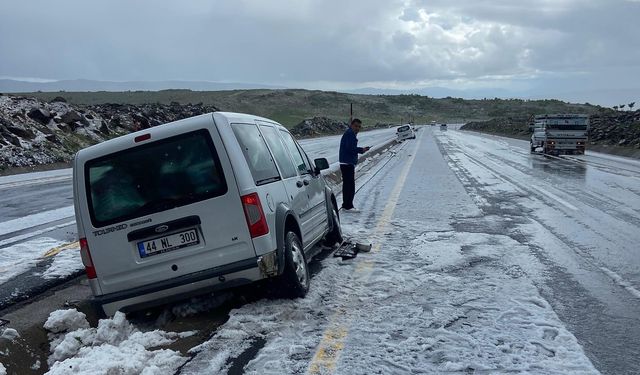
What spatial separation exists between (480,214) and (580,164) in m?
14.1

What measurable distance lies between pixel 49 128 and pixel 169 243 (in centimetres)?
2604

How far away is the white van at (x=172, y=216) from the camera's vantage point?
5082mm

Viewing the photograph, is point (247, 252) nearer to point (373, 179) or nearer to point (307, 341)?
point (307, 341)

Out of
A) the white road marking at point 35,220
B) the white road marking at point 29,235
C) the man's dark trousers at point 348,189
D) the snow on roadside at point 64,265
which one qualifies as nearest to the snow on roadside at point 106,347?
the snow on roadside at point 64,265

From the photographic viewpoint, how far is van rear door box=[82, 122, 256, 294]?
5.08 meters

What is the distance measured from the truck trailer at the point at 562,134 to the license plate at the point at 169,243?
28.3 meters

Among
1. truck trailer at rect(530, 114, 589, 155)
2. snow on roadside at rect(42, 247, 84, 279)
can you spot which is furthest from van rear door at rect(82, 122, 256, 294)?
truck trailer at rect(530, 114, 589, 155)

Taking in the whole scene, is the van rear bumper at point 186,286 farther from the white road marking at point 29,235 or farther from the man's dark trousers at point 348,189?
the man's dark trousers at point 348,189

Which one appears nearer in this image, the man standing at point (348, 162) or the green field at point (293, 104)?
the man standing at point (348, 162)

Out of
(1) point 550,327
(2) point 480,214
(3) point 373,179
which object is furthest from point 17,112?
(1) point 550,327

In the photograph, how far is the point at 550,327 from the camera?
478cm

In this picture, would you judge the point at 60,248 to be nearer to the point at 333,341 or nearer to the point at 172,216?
the point at 172,216

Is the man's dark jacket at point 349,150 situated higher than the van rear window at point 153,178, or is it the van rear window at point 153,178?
the van rear window at point 153,178

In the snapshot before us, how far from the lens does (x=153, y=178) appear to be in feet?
17.0
